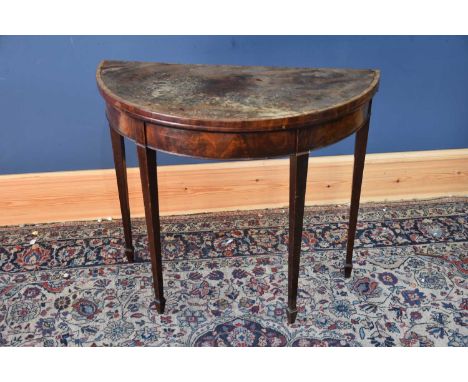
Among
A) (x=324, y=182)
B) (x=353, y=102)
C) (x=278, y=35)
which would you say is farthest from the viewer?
(x=324, y=182)

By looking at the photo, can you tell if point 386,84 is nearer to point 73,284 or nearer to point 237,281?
point 237,281

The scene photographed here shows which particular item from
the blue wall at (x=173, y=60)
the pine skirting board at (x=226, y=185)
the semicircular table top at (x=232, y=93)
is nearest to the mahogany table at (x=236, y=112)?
the semicircular table top at (x=232, y=93)

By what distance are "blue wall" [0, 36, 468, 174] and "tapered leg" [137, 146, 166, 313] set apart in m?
0.61

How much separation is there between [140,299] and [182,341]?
9.4 inches

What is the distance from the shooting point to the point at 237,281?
188 centimetres

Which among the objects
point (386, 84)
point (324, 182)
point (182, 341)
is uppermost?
point (386, 84)

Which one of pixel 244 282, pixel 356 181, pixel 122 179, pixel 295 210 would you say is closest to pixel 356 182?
pixel 356 181

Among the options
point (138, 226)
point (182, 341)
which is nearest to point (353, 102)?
point (182, 341)

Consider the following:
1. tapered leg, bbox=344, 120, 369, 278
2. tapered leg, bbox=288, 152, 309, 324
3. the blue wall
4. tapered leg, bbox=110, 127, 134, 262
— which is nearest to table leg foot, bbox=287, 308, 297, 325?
tapered leg, bbox=288, 152, 309, 324

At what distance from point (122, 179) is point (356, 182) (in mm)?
753

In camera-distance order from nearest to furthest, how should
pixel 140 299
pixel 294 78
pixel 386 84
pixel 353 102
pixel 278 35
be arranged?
1. pixel 353 102
2. pixel 294 78
3. pixel 140 299
4. pixel 278 35
5. pixel 386 84

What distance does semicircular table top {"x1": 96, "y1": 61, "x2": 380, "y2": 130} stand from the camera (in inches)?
50.6

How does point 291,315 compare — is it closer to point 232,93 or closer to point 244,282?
point 244,282

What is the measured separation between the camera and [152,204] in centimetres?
150
